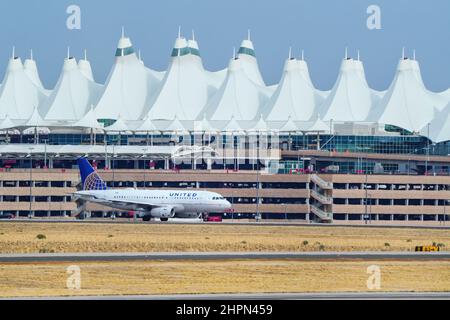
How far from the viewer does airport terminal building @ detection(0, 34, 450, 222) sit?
131000mm

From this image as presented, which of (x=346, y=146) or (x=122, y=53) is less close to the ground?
(x=122, y=53)

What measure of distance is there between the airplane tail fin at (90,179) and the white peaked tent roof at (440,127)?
61.8m

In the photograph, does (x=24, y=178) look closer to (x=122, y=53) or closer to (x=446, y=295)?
(x=122, y=53)

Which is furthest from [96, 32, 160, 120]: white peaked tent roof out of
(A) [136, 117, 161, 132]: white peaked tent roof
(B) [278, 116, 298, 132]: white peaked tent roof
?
(B) [278, 116, 298, 132]: white peaked tent roof

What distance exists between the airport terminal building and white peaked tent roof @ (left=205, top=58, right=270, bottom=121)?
0.20 metres

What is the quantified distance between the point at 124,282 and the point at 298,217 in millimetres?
85440

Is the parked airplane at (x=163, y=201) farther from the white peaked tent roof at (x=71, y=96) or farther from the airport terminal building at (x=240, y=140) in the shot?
the white peaked tent roof at (x=71, y=96)

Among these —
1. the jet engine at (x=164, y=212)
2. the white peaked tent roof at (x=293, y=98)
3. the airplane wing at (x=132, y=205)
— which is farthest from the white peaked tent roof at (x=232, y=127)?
the jet engine at (x=164, y=212)

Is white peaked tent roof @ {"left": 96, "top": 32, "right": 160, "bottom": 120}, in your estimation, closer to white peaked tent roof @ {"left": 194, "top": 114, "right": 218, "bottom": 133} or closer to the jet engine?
white peaked tent roof @ {"left": 194, "top": 114, "right": 218, "bottom": 133}
